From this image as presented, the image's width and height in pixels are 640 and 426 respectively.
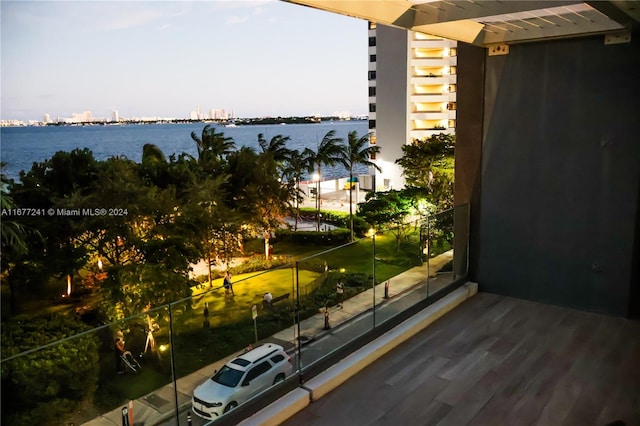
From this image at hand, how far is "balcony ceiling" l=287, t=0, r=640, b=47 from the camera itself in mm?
4684

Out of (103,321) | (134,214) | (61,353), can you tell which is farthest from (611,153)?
(103,321)

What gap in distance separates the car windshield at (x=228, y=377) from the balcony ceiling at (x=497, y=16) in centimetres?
406

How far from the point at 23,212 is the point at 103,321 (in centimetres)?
Answer: 396


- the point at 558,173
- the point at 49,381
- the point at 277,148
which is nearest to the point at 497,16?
the point at 558,173

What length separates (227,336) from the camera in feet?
23.9

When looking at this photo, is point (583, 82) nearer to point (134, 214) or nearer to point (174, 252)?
point (174, 252)

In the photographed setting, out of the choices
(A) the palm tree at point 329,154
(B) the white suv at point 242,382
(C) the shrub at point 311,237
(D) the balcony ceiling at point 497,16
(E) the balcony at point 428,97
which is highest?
(E) the balcony at point 428,97

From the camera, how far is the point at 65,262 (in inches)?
553

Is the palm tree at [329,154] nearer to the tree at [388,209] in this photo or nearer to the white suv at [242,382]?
the tree at [388,209]

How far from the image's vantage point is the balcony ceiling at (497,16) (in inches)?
184

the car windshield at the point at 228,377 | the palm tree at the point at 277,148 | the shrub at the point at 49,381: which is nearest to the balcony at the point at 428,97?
the palm tree at the point at 277,148

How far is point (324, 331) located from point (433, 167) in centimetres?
1987

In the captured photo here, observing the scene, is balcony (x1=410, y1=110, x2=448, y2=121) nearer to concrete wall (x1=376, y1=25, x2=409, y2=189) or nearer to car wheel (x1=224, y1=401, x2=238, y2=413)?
concrete wall (x1=376, y1=25, x2=409, y2=189)

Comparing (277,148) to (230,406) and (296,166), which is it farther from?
(230,406)
